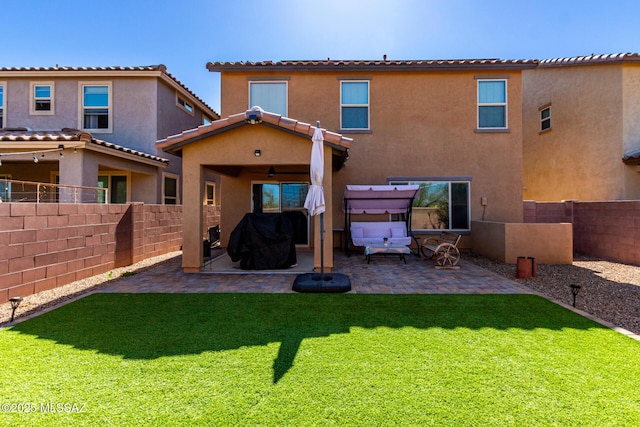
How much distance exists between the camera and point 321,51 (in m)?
13.7

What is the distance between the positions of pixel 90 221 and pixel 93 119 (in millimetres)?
8152

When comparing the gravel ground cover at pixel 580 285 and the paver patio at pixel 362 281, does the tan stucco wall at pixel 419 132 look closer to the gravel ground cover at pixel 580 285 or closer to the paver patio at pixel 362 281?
the gravel ground cover at pixel 580 285

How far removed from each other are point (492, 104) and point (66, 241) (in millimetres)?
13790

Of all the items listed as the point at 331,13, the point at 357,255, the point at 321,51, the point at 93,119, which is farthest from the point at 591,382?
the point at 93,119

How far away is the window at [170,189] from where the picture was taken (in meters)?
14.3

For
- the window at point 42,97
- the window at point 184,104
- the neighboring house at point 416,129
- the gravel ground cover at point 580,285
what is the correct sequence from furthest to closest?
1. the window at point 184,104
2. the window at point 42,97
3. the neighboring house at point 416,129
4. the gravel ground cover at point 580,285

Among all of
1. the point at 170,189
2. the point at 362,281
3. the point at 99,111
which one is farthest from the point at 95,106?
the point at 362,281

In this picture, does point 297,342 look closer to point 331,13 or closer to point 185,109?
point 331,13

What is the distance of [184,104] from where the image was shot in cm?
1582

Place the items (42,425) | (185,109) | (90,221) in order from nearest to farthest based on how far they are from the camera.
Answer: (42,425) < (90,221) < (185,109)

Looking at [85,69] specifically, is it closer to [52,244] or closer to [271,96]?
[271,96]

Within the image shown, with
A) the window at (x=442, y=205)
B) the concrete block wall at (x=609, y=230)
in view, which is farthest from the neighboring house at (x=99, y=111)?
the concrete block wall at (x=609, y=230)

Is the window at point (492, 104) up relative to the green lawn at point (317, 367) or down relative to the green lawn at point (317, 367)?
up

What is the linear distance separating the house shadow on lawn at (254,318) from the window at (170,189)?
9.06 meters
